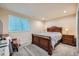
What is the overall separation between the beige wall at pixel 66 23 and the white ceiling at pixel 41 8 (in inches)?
4.0

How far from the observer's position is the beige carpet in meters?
1.72

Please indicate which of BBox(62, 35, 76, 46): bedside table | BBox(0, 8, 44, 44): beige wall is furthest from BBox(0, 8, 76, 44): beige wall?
BBox(62, 35, 76, 46): bedside table

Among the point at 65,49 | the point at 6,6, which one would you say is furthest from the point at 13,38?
the point at 65,49

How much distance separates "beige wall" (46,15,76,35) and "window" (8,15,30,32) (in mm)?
442

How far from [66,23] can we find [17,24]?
3.25ft

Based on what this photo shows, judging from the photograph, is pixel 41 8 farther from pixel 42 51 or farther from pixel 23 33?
pixel 42 51

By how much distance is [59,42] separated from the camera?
5.92 feet

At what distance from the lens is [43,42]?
181 cm

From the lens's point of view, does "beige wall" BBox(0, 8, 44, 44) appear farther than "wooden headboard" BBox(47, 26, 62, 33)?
No

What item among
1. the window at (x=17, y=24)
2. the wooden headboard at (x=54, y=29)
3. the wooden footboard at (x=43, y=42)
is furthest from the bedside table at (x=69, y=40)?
the window at (x=17, y=24)

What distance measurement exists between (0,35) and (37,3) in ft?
3.11

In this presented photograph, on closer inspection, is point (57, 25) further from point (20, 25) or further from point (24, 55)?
point (24, 55)

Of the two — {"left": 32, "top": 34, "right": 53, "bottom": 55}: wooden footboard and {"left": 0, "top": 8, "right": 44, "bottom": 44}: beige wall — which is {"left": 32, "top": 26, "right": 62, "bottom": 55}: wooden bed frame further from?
{"left": 0, "top": 8, "right": 44, "bottom": 44}: beige wall

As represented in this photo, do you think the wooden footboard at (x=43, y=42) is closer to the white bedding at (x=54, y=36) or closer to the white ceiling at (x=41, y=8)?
the white bedding at (x=54, y=36)
